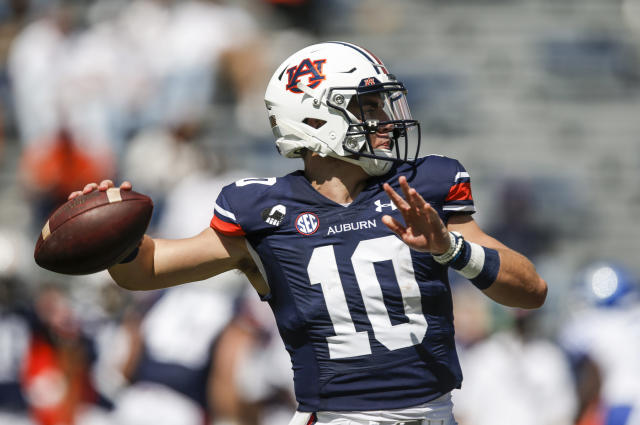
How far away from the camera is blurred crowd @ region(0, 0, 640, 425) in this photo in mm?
5664

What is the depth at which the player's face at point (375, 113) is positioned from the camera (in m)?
3.12

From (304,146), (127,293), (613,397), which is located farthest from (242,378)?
(304,146)

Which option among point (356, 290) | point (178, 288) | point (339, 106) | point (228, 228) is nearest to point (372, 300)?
point (356, 290)

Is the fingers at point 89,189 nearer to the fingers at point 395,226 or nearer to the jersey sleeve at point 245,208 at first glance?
the jersey sleeve at point 245,208

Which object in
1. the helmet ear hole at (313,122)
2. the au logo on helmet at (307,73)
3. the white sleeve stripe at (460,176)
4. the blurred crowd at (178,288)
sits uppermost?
the au logo on helmet at (307,73)

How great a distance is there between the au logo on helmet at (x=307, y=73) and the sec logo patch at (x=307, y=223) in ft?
1.39

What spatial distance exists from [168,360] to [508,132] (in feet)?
13.1

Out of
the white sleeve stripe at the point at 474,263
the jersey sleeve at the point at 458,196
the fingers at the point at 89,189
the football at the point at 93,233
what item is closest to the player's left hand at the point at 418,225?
the white sleeve stripe at the point at 474,263

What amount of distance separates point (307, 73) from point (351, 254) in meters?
0.62

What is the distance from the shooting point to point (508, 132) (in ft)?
27.5

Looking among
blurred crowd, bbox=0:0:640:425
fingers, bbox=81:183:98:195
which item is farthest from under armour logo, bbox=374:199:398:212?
blurred crowd, bbox=0:0:640:425

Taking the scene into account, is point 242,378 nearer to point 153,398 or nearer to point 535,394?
point 153,398

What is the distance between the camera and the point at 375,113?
3172 millimetres

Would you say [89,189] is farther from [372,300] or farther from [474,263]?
[474,263]
